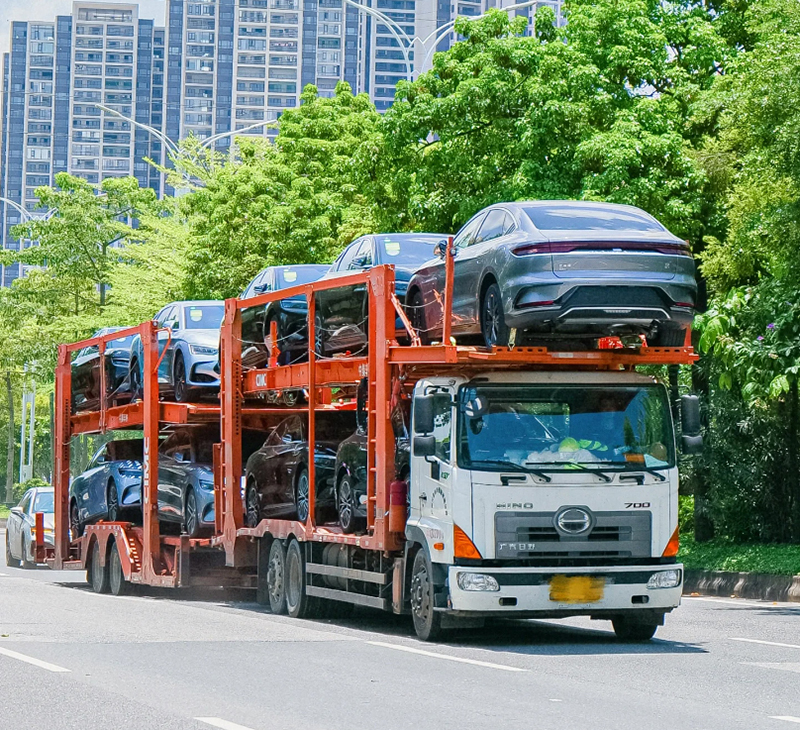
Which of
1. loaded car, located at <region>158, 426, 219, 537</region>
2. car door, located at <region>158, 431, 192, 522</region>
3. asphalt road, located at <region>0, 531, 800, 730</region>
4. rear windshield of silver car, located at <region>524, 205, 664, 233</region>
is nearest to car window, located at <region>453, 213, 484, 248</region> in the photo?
rear windshield of silver car, located at <region>524, 205, 664, 233</region>

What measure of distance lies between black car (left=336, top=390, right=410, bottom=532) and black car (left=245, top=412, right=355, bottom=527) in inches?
14.1

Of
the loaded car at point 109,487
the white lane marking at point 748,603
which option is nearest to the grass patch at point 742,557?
the white lane marking at point 748,603

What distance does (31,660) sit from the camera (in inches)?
465

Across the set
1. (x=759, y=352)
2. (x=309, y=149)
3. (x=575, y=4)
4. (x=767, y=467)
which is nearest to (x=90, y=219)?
(x=309, y=149)

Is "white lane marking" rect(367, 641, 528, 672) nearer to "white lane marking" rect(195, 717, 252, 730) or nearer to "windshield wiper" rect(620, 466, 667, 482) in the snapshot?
"windshield wiper" rect(620, 466, 667, 482)

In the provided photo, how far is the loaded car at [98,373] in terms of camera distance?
883 inches

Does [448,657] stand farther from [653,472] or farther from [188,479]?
[188,479]

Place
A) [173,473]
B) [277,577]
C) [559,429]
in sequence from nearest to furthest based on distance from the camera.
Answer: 1. [559,429]
2. [277,577]
3. [173,473]

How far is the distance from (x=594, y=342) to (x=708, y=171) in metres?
12.8

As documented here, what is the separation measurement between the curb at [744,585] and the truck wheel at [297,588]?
738cm

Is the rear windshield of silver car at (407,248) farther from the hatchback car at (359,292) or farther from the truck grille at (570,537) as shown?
the truck grille at (570,537)

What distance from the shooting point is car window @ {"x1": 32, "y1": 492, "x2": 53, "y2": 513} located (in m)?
30.8

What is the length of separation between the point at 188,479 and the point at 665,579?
846 centimetres

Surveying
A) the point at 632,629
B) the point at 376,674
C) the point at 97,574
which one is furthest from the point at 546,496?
the point at 97,574
